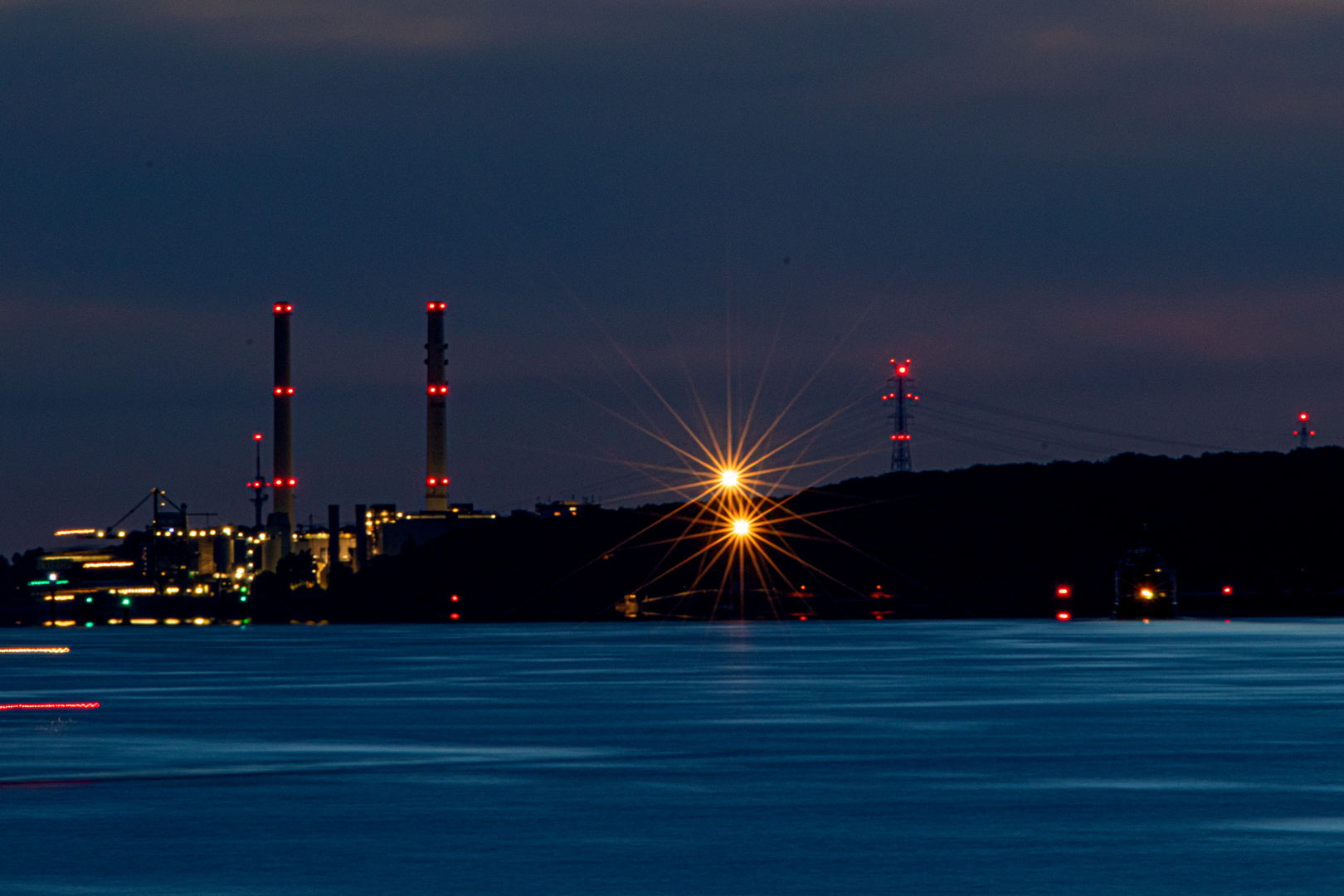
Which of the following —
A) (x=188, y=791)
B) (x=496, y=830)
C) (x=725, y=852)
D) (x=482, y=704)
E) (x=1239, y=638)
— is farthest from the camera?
(x=1239, y=638)

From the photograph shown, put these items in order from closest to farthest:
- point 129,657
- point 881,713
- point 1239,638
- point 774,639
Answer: point 881,713, point 129,657, point 1239,638, point 774,639

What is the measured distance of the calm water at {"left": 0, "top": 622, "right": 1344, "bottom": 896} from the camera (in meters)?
18.2

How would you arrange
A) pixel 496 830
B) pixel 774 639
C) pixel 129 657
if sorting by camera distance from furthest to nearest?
pixel 774 639
pixel 129 657
pixel 496 830

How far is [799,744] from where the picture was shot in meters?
32.3

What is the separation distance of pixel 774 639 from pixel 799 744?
3282 inches

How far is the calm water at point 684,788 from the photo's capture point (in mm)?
18156

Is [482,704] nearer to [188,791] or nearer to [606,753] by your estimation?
[606,753]

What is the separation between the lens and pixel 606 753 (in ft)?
101

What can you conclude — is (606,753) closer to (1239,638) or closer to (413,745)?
(413,745)

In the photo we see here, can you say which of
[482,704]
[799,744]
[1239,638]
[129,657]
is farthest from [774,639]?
[799,744]

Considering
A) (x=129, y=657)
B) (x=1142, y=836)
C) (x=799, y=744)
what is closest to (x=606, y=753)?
(x=799, y=744)

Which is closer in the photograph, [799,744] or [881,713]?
[799,744]

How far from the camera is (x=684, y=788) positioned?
25406 millimetres

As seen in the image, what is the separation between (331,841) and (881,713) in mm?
21781
